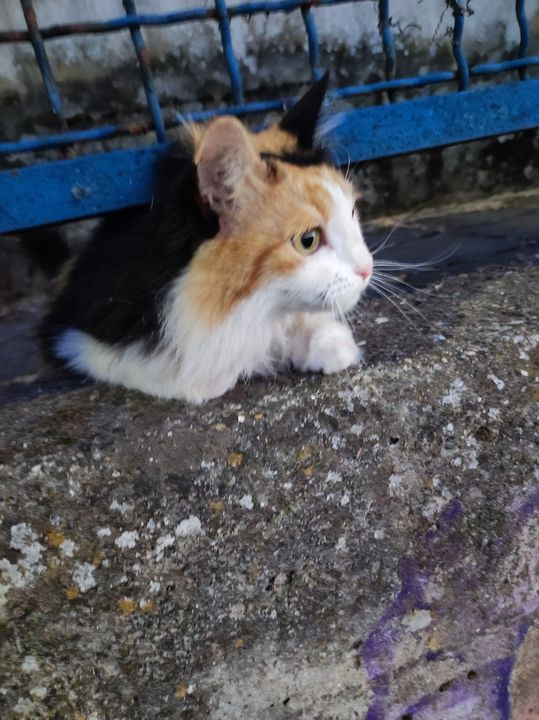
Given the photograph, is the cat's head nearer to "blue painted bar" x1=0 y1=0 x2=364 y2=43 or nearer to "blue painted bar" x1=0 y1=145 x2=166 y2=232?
"blue painted bar" x1=0 y1=145 x2=166 y2=232

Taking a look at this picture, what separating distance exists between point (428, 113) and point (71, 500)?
0.90 m

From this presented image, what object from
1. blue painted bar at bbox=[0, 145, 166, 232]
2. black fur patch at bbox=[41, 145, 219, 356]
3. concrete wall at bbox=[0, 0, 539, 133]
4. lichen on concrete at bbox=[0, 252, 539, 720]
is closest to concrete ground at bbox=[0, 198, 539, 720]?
lichen on concrete at bbox=[0, 252, 539, 720]

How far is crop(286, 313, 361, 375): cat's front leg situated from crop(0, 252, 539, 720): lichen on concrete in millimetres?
26

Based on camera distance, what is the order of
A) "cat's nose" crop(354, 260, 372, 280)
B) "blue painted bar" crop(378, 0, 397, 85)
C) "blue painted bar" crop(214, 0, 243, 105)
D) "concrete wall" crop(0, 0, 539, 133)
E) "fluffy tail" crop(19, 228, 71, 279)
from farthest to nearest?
"concrete wall" crop(0, 0, 539, 133) → "fluffy tail" crop(19, 228, 71, 279) → "blue painted bar" crop(378, 0, 397, 85) → "blue painted bar" crop(214, 0, 243, 105) → "cat's nose" crop(354, 260, 372, 280)

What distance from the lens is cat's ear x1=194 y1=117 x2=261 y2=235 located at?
0.75m

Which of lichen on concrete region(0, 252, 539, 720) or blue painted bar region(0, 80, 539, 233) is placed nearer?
lichen on concrete region(0, 252, 539, 720)

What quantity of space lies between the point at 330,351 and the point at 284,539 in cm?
30

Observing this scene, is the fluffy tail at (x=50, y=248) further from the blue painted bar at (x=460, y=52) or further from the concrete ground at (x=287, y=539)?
the blue painted bar at (x=460, y=52)

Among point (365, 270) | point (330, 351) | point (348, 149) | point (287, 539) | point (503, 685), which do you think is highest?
point (348, 149)

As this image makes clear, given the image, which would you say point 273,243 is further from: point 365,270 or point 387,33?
point 387,33

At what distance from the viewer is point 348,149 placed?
1.08m

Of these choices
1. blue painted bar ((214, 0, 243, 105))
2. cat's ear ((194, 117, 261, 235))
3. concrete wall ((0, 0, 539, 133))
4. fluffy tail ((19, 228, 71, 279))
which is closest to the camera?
cat's ear ((194, 117, 261, 235))

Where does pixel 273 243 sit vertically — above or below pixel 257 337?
above

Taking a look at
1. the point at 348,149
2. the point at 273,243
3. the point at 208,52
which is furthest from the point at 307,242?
the point at 208,52
